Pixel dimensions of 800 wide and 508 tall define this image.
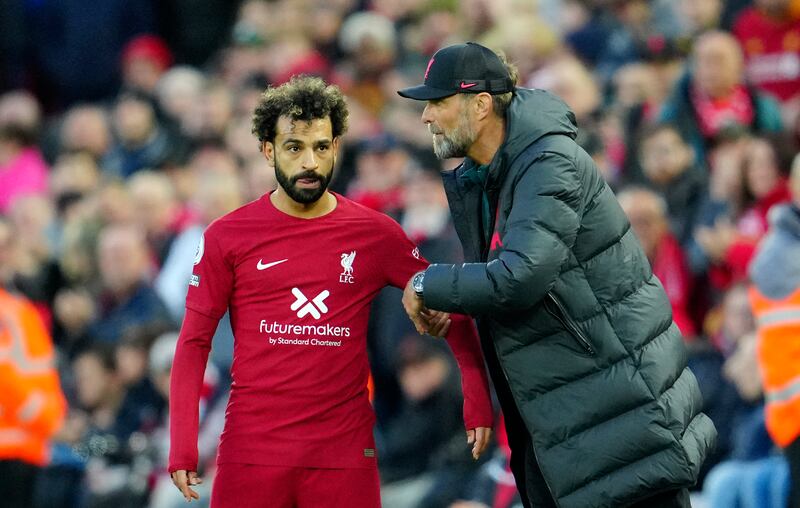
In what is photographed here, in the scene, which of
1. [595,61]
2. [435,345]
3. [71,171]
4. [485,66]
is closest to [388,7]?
[595,61]

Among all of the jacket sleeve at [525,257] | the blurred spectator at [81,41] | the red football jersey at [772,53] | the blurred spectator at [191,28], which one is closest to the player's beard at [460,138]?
the jacket sleeve at [525,257]

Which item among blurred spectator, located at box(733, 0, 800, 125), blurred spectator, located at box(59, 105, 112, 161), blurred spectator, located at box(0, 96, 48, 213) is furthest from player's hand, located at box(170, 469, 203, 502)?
blurred spectator, located at box(59, 105, 112, 161)

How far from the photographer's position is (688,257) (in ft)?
29.8

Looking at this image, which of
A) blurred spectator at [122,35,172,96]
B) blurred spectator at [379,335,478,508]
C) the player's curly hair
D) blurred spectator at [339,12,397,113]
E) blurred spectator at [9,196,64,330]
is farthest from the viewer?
blurred spectator at [122,35,172,96]

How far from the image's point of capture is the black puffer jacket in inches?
218

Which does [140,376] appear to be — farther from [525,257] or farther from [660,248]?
[525,257]

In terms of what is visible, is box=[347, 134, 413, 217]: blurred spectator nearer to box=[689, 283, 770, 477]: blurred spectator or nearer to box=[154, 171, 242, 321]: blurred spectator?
box=[154, 171, 242, 321]: blurred spectator

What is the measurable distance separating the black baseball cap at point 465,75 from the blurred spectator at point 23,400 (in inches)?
149

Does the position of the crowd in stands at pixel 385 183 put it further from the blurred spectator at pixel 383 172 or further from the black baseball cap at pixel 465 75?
the black baseball cap at pixel 465 75

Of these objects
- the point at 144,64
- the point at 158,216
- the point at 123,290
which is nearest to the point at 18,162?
the point at 144,64

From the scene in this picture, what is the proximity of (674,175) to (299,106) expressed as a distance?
4015 millimetres

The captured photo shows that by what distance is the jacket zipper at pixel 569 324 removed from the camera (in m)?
5.61

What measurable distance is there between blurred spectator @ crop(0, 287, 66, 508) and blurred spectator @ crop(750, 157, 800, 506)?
3.87 m

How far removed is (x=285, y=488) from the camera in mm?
5789
